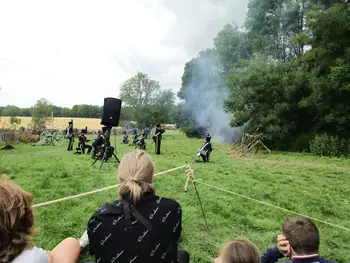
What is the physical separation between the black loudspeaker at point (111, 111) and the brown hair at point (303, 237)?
7.24 meters

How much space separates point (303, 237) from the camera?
6.23 feet

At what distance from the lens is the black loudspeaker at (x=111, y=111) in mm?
8526

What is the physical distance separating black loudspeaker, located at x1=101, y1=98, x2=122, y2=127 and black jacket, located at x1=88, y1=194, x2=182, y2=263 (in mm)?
6995

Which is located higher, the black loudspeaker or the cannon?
the black loudspeaker

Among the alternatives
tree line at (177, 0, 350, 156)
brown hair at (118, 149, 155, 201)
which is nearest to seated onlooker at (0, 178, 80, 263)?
brown hair at (118, 149, 155, 201)

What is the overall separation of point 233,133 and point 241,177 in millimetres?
20887

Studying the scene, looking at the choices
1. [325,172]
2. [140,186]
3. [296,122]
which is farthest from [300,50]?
[140,186]

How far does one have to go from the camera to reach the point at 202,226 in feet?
13.6

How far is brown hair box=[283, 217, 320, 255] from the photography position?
1.89m

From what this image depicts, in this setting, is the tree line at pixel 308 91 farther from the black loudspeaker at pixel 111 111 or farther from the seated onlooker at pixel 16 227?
the seated onlooker at pixel 16 227

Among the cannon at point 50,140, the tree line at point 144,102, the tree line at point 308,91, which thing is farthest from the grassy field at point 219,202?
the tree line at point 144,102

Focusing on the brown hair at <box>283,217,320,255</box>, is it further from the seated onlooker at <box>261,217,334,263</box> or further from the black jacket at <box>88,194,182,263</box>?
the black jacket at <box>88,194,182,263</box>

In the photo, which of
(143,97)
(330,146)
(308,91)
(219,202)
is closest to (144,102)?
(143,97)

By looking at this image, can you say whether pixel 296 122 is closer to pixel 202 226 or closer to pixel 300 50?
pixel 300 50
